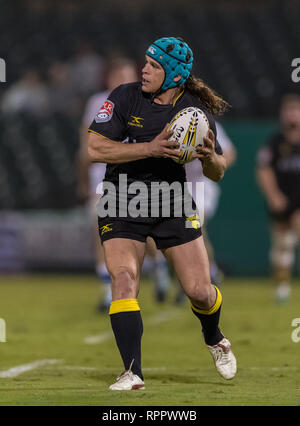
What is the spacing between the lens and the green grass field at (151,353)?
213 inches

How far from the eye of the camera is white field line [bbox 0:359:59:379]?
651 cm

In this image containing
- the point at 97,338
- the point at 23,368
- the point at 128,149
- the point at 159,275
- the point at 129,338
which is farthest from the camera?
the point at 159,275

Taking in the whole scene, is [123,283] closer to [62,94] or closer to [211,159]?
[211,159]

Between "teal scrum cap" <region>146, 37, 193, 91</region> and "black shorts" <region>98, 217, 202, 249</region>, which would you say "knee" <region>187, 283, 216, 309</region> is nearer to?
"black shorts" <region>98, 217, 202, 249</region>

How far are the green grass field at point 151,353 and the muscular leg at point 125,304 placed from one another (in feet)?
0.78

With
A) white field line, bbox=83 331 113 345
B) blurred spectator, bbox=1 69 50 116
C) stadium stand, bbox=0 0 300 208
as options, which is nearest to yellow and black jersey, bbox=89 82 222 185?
white field line, bbox=83 331 113 345

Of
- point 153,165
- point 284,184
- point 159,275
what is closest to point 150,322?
point 159,275

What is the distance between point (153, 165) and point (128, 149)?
1.12 feet

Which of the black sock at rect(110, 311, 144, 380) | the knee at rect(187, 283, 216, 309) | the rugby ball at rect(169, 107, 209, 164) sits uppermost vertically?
the rugby ball at rect(169, 107, 209, 164)

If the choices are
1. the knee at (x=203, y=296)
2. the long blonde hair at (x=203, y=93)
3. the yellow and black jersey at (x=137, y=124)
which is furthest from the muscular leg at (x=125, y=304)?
the long blonde hair at (x=203, y=93)

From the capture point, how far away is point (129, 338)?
572cm

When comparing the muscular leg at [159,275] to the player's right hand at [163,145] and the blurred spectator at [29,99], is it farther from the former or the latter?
the blurred spectator at [29,99]

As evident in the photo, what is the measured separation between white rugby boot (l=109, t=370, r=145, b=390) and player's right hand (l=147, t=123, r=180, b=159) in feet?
4.34

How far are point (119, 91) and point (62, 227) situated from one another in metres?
9.96
